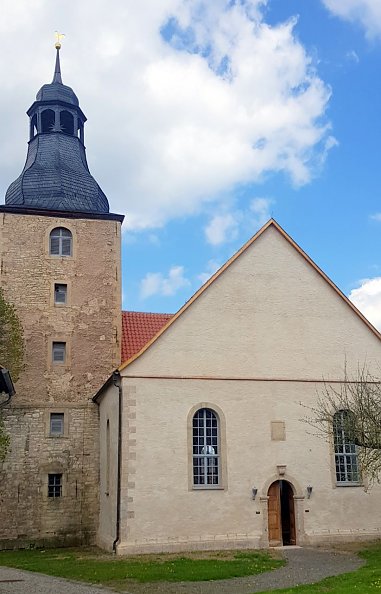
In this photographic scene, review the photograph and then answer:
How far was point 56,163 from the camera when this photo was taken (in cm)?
2623

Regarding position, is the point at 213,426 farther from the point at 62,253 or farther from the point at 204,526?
the point at 62,253

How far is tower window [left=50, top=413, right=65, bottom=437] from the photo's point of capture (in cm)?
2342

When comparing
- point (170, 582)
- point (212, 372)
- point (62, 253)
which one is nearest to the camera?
point (170, 582)

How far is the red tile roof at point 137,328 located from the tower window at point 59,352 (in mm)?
2153

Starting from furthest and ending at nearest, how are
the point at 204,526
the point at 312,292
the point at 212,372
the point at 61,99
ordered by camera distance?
the point at 61,99, the point at 312,292, the point at 212,372, the point at 204,526

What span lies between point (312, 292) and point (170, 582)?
440 inches

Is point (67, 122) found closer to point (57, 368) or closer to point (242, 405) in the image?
point (57, 368)

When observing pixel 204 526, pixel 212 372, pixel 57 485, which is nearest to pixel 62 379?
pixel 57 485

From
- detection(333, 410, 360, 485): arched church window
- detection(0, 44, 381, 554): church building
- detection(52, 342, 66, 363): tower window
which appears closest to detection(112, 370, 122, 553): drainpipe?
detection(0, 44, 381, 554): church building

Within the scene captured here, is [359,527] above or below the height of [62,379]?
below

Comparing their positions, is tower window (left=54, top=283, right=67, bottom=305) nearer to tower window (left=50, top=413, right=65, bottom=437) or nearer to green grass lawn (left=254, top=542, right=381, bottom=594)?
tower window (left=50, top=413, right=65, bottom=437)

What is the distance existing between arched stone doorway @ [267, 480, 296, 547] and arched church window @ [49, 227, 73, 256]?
37.8ft

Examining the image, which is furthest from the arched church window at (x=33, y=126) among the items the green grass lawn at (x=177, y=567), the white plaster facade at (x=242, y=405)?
the green grass lawn at (x=177, y=567)

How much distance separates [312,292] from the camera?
869 inches
